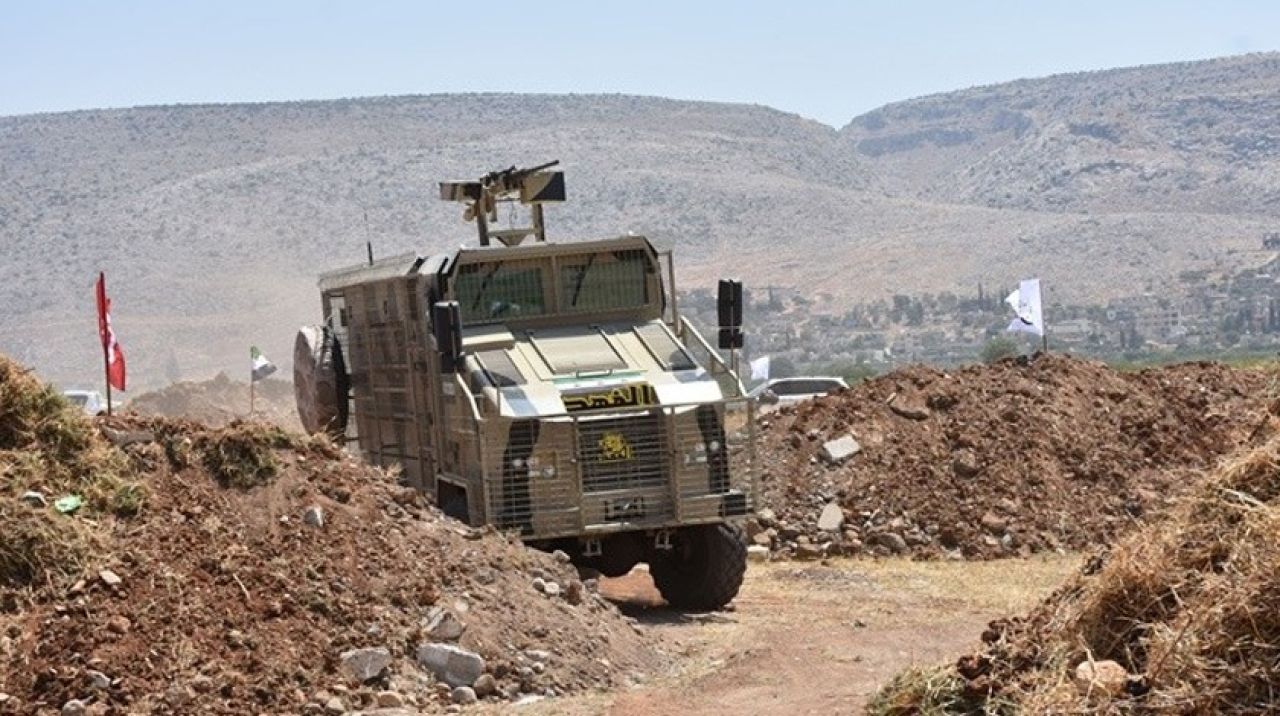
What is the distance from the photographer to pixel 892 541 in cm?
2447

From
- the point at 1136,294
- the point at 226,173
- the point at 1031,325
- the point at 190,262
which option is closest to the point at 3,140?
the point at 226,173

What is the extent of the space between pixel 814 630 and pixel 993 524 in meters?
7.67

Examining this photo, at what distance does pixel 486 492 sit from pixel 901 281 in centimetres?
11938

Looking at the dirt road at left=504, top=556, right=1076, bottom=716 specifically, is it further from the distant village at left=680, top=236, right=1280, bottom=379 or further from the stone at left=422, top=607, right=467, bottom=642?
the distant village at left=680, top=236, right=1280, bottom=379

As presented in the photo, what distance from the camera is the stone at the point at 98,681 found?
1236 cm

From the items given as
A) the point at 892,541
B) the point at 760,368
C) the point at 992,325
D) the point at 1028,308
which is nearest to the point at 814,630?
the point at 892,541

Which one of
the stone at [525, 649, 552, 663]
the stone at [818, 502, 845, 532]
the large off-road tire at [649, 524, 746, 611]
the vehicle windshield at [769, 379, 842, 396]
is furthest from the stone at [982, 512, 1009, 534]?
the vehicle windshield at [769, 379, 842, 396]

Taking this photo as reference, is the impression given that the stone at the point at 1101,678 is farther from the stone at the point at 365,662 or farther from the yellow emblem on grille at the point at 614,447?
the yellow emblem on grille at the point at 614,447

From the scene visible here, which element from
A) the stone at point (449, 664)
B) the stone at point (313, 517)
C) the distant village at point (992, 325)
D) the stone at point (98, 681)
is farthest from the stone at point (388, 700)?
the distant village at point (992, 325)

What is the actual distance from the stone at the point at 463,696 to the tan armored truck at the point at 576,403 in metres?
4.66

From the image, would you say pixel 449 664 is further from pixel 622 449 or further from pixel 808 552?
pixel 808 552

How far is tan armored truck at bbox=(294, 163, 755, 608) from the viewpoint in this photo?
18.3 metres

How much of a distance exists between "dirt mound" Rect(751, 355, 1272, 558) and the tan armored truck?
5350 millimetres

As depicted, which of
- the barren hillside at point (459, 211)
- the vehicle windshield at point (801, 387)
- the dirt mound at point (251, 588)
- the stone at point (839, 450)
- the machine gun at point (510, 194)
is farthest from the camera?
the barren hillside at point (459, 211)
